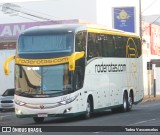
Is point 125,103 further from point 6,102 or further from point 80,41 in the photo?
point 6,102

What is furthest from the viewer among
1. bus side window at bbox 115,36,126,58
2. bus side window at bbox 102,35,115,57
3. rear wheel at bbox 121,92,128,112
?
rear wheel at bbox 121,92,128,112

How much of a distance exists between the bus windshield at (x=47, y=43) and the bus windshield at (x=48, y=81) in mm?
781

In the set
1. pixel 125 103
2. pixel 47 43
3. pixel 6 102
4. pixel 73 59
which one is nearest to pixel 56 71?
pixel 73 59

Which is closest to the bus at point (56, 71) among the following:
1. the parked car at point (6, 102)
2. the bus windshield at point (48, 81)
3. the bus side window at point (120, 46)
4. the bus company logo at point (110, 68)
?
the bus windshield at point (48, 81)

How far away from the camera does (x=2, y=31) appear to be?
56.3 metres

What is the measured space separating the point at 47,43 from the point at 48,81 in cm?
167

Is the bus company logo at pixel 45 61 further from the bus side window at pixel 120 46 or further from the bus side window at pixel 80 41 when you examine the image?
the bus side window at pixel 120 46

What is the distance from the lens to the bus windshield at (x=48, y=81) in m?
24.0

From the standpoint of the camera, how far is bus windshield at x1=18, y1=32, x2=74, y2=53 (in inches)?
959

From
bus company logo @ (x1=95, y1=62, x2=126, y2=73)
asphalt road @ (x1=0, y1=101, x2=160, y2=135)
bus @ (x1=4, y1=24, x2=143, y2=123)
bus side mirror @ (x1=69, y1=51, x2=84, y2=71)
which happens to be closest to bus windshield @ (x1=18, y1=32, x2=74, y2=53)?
bus @ (x1=4, y1=24, x2=143, y2=123)

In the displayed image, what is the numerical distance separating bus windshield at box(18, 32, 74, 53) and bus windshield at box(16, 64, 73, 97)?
0.78 metres

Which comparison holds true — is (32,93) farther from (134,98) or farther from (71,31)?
(134,98)

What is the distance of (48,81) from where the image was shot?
24078mm

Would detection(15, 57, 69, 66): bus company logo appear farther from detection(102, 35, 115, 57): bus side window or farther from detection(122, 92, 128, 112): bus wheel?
detection(122, 92, 128, 112): bus wheel
